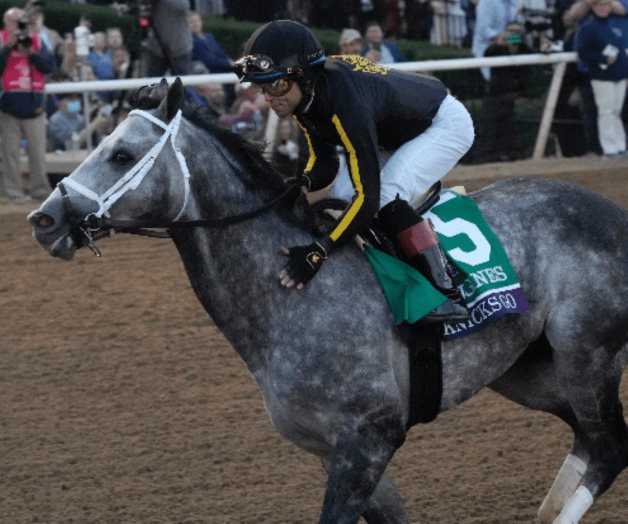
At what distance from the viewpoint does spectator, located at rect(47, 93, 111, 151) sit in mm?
13352

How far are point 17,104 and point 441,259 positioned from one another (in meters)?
8.10

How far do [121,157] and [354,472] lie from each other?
4.27ft

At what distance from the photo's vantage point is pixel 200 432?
715 centimetres

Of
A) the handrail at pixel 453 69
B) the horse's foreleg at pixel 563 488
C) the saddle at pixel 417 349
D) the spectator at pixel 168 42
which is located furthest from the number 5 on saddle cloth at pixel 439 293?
the spectator at pixel 168 42

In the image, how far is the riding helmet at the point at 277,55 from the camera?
15.9 ft

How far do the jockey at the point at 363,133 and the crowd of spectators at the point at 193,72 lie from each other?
23.1 feet

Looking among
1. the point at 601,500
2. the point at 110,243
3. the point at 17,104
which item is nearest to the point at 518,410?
the point at 601,500

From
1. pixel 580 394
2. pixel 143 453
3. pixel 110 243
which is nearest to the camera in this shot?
pixel 580 394

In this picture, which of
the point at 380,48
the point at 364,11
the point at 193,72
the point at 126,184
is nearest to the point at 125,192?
the point at 126,184

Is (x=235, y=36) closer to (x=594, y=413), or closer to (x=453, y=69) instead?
(x=453, y=69)

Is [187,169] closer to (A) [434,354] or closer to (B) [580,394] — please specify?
(A) [434,354]

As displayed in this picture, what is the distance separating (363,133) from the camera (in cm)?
484

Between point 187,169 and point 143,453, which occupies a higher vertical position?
point 187,169

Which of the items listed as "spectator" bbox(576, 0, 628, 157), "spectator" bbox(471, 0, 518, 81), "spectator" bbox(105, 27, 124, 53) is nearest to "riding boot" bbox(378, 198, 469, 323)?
"spectator" bbox(576, 0, 628, 157)
